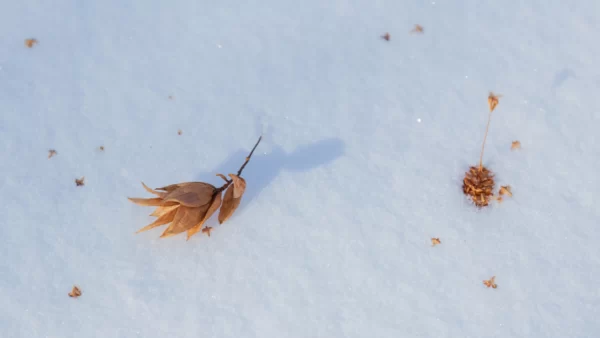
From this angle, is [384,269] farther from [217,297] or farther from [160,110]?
[160,110]

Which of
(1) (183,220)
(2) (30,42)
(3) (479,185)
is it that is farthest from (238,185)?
(2) (30,42)

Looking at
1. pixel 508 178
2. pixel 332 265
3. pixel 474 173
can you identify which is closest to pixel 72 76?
pixel 332 265

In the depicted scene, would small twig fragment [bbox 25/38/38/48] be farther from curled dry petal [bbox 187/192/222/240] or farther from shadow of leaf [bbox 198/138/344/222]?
curled dry petal [bbox 187/192/222/240]

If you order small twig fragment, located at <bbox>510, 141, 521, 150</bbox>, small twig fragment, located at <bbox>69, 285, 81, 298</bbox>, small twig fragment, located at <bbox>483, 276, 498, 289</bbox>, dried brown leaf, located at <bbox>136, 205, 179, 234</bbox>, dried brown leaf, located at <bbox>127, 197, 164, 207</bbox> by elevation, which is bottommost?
small twig fragment, located at <bbox>69, 285, 81, 298</bbox>

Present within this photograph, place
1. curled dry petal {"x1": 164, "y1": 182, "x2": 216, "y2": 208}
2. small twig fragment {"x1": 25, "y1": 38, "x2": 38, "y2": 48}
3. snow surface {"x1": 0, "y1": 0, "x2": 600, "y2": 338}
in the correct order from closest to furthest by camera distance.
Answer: curled dry petal {"x1": 164, "y1": 182, "x2": 216, "y2": 208} < snow surface {"x1": 0, "y1": 0, "x2": 600, "y2": 338} < small twig fragment {"x1": 25, "y1": 38, "x2": 38, "y2": 48}

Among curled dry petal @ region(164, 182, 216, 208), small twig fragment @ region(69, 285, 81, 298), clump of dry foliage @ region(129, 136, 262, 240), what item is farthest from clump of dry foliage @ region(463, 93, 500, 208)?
small twig fragment @ region(69, 285, 81, 298)
